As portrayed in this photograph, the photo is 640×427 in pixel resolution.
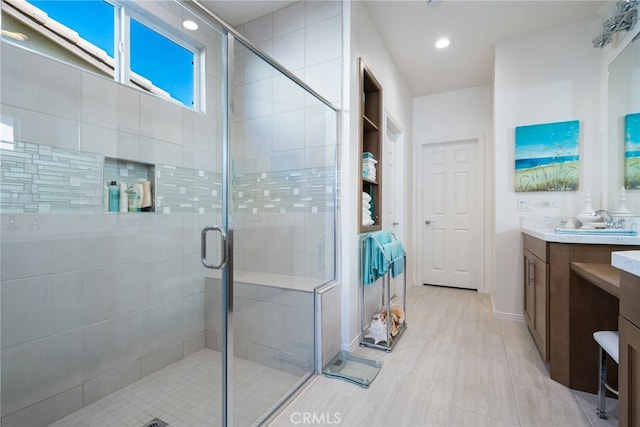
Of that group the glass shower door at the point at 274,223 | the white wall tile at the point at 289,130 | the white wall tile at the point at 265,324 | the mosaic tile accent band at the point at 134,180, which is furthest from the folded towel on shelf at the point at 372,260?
the white wall tile at the point at 289,130

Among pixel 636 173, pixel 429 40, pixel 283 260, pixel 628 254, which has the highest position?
pixel 429 40

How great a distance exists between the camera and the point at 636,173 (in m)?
2.03

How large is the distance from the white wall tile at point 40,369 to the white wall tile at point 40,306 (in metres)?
0.05

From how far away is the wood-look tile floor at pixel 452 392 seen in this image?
4.80ft

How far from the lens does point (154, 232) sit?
1.80 metres

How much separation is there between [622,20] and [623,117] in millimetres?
685

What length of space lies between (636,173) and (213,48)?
9.59 ft

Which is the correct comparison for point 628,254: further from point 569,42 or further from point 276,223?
point 569,42

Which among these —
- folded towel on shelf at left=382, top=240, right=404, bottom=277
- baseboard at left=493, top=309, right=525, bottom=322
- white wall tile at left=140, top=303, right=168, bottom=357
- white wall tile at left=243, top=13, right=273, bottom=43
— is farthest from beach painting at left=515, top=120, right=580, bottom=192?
white wall tile at left=140, top=303, right=168, bottom=357

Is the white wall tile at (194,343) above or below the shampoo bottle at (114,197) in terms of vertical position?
below

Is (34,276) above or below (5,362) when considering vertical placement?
above

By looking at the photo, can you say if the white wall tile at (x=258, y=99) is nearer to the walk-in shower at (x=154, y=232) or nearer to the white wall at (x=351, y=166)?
the walk-in shower at (x=154, y=232)

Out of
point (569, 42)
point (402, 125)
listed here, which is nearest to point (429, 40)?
point (402, 125)

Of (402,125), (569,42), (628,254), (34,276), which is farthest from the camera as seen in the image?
(402,125)
